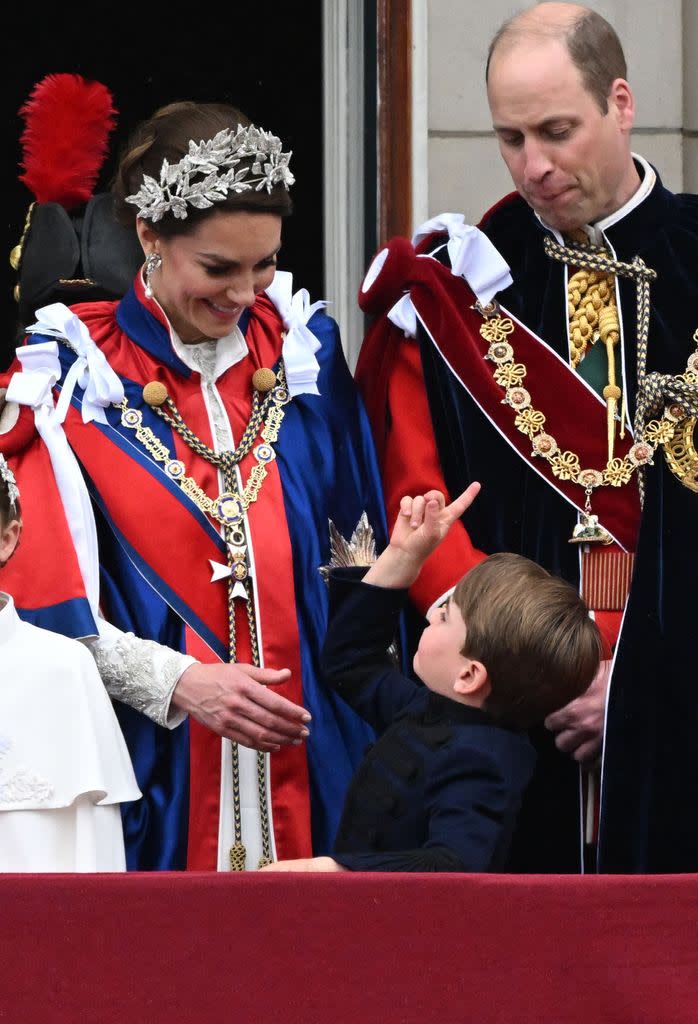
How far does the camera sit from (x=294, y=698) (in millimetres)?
3189

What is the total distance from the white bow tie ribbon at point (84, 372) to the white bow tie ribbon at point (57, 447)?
0.03 metres

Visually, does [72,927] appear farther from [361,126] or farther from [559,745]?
[361,126]

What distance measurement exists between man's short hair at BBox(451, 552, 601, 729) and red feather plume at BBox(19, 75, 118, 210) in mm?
1498

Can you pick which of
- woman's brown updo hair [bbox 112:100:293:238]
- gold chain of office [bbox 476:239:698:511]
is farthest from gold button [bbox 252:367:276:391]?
gold chain of office [bbox 476:239:698:511]

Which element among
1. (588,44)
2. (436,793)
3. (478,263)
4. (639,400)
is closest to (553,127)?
(588,44)

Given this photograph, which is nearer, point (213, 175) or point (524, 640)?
point (524, 640)

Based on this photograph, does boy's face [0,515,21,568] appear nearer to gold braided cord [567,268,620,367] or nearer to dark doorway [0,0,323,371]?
gold braided cord [567,268,620,367]

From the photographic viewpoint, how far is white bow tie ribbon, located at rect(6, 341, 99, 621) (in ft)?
10.3

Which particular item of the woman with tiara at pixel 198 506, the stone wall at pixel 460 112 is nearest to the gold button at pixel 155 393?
the woman with tiara at pixel 198 506

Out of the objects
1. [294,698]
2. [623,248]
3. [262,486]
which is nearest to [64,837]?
[294,698]

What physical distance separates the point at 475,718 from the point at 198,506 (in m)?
0.68

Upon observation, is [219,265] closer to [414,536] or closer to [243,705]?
[414,536]

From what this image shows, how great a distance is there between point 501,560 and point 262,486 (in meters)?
0.57

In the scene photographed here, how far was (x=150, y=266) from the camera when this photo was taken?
332 centimetres
